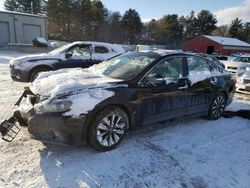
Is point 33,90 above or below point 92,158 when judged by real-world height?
above

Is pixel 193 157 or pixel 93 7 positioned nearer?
pixel 193 157

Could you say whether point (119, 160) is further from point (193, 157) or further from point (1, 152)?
point (1, 152)

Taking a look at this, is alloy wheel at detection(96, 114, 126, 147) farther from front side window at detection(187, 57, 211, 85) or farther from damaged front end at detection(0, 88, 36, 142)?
front side window at detection(187, 57, 211, 85)

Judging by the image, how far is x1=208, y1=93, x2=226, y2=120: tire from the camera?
238 inches

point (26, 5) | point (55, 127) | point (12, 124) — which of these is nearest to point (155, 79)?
point (55, 127)

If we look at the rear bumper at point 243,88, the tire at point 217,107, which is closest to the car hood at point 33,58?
the tire at point 217,107

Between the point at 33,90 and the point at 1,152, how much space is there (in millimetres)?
1058

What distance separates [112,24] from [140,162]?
6088 cm

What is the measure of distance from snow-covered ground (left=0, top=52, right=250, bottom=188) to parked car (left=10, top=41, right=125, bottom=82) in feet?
13.4

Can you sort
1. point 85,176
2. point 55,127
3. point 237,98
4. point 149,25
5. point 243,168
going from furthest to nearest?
1. point 149,25
2. point 237,98
3. point 243,168
4. point 55,127
5. point 85,176

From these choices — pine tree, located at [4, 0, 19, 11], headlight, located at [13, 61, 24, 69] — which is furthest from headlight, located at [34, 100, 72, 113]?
pine tree, located at [4, 0, 19, 11]

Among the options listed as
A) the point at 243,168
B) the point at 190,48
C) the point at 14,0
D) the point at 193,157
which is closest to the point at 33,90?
the point at 193,157

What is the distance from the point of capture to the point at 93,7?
56.9 metres

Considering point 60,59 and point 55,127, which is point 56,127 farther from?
point 60,59
